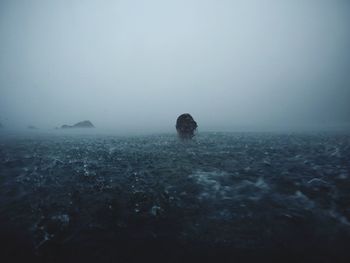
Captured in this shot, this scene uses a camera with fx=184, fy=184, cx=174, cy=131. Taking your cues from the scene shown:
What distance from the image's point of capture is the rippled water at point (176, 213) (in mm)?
8109

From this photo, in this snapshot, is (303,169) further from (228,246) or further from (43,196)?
(43,196)

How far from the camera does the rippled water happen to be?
8.11 m

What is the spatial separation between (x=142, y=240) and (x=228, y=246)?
402 centimetres

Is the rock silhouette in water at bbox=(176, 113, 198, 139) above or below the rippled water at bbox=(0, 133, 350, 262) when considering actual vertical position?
above

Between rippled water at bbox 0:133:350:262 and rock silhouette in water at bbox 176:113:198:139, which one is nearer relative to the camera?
rippled water at bbox 0:133:350:262

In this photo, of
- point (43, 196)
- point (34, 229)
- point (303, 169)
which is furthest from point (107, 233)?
point (303, 169)

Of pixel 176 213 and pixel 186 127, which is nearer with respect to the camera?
pixel 176 213

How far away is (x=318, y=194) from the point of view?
44.0 feet

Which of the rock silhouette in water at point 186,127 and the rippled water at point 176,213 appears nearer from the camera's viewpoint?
the rippled water at point 176,213

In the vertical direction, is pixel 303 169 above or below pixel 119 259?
above

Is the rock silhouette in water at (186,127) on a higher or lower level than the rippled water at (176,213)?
higher

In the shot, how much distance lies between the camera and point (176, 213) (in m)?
11.1

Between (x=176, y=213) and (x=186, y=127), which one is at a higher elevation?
(x=186, y=127)

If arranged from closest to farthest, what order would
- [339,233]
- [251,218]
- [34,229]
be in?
[339,233] < [34,229] < [251,218]
